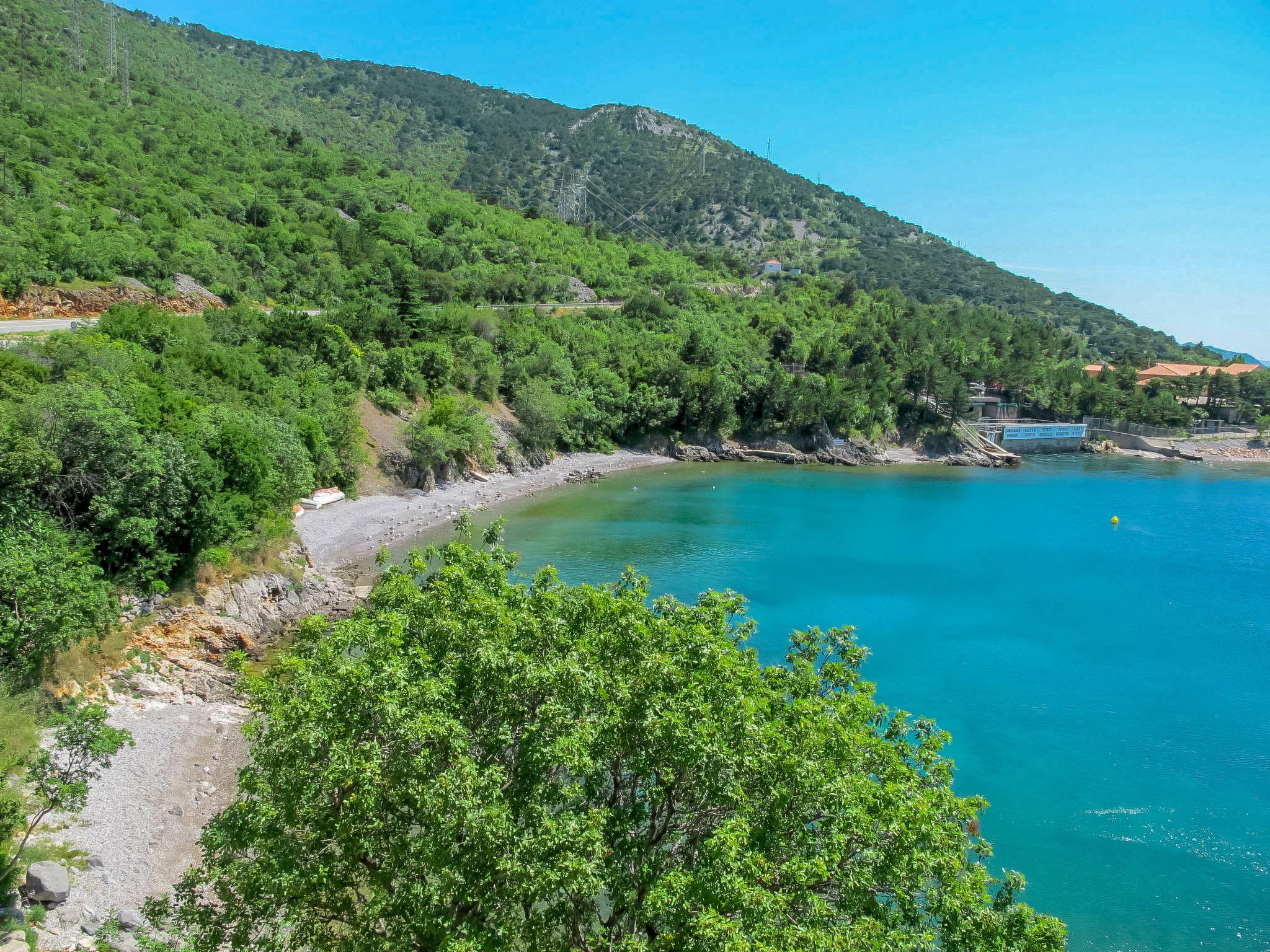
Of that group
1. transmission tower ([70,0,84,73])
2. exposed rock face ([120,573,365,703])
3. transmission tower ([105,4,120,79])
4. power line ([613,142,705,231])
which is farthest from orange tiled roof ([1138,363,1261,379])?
transmission tower ([105,4,120,79])

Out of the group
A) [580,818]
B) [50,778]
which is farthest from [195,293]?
[580,818]

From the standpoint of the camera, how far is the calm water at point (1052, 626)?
19.0 meters

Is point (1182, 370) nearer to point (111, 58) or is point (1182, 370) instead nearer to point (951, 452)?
point (951, 452)

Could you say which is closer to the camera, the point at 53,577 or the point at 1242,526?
the point at 53,577

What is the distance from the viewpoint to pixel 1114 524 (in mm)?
54656

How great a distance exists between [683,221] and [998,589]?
150 m

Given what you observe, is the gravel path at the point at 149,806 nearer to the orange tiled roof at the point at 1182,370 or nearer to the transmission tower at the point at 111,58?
the transmission tower at the point at 111,58

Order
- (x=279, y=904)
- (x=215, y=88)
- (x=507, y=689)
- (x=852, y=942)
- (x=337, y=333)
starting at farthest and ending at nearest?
(x=215, y=88)
(x=337, y=333)
(x=507, y=689)
(x=279, y=904)
(x=852, y=942)

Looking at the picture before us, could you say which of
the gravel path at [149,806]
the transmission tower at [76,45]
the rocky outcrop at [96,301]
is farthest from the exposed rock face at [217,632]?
the transmission tower at [76,45]

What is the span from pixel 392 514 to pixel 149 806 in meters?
26.0

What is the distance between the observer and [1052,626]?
35.2 metres

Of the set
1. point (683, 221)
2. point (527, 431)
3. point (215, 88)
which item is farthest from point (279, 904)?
point (683, 221)

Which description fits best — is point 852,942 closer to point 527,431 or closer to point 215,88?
point 527,431

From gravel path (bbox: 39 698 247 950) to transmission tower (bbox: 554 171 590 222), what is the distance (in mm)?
127422
